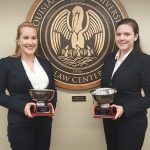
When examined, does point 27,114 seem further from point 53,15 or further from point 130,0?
point 130,0

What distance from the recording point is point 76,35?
2613 millimetres

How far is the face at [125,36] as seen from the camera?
2.18 m

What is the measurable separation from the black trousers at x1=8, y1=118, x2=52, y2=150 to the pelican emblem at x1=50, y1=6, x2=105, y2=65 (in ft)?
2.01

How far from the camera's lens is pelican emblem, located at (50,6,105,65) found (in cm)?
260

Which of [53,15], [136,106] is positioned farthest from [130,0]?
[136,106]

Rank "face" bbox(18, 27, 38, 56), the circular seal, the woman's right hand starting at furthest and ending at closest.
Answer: the circular seal → "face" bbox(18, 27, 38, 56) → the woman's right hand

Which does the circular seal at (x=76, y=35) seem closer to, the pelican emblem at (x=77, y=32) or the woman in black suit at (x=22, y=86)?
the pelican emblem at (x=77, y=32)

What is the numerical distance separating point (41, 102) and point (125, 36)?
0.69m

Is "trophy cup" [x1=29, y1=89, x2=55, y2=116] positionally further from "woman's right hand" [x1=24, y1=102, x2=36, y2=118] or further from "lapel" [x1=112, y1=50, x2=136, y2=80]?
"lapel" [x1=112, y1=50, x2=136, y2=80]

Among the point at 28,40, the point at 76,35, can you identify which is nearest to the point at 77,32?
the point at 76,35

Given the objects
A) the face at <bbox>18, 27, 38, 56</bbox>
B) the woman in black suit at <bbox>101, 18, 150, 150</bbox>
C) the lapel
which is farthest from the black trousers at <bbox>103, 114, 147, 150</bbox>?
the face at <bbox>18, 27, 38, 56</bbox>

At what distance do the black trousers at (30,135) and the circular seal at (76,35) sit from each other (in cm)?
44

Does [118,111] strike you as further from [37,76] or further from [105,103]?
[37,76]

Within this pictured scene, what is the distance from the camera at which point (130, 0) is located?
2.60m
